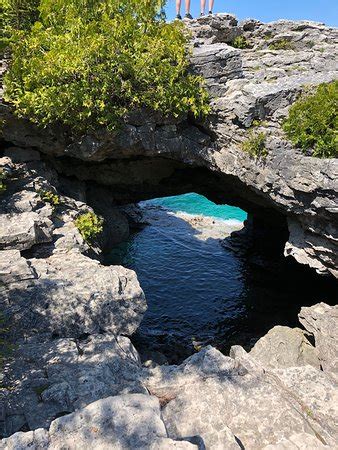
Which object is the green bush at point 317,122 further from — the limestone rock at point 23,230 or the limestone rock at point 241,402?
the limestone rock at point 23,230

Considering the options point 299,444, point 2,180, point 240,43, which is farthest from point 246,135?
point 299,444

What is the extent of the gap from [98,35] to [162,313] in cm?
1591

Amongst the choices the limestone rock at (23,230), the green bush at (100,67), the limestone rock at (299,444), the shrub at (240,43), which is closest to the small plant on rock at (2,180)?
the limestone rock at (23,230)

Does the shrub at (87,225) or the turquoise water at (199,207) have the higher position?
the shrub at (87,225)

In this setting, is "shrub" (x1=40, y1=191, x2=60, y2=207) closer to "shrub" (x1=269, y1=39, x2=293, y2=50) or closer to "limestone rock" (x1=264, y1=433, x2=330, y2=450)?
"limestone rock" (x1=264, y1=433, x2=330, y2=450)

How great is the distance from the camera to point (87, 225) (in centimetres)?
1505

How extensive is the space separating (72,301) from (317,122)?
11062mm

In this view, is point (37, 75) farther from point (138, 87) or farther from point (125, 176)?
point (125, 176)

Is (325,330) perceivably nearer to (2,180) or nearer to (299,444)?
(299,444)

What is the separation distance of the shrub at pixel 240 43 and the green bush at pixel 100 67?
233 inches

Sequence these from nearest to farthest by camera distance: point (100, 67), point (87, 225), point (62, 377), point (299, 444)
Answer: point (299, 444) < point (62, 377) < point (100, 67) < point (87, 225)

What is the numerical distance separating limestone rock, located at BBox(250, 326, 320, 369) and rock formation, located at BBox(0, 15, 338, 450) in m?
0.06

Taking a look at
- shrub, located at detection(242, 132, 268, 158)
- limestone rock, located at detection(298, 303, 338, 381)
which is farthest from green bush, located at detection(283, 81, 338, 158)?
limestone rock, located at detection(298, 303, 338, 381)

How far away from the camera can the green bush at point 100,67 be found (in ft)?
43.5
